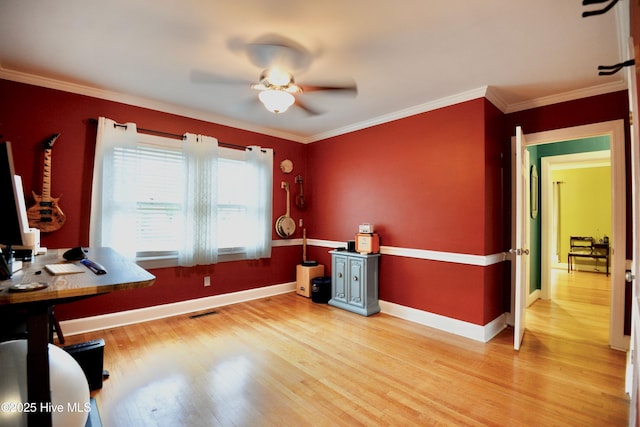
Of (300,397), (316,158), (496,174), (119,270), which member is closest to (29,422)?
(119,270)

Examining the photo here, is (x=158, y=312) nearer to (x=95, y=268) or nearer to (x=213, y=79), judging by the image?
(x=95, y=268)

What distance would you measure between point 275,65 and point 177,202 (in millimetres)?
2155

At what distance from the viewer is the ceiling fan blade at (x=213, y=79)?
2.73 m

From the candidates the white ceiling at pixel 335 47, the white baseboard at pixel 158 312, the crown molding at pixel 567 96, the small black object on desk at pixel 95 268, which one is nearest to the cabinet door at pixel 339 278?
the white baseboard at pixel 158 312

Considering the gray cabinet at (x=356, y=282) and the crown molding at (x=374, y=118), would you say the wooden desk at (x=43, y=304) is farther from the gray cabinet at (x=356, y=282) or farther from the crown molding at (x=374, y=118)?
the gray cabinet at (x=356, y=282)

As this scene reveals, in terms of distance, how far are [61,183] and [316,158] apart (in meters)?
3.34

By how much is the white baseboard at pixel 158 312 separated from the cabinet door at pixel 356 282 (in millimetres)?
1346

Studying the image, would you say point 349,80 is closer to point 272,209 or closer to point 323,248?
point 272,209

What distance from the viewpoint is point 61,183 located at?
298 cm

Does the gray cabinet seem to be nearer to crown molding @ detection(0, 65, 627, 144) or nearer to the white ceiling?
crown molding @ detection(0, 65, 627, 144)

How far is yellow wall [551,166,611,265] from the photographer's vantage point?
6.78 metres

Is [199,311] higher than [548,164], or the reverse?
[548,164]

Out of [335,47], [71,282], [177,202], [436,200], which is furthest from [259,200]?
[71,282]

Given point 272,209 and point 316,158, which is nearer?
point 272,209
